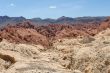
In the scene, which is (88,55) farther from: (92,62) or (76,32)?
(76,32)

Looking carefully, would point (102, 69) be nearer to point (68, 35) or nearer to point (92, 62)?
point (92, 62)

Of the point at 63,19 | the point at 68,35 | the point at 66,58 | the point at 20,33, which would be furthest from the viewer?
the point at 63,19

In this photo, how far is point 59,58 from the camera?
22.5 m

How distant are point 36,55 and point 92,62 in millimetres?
6248

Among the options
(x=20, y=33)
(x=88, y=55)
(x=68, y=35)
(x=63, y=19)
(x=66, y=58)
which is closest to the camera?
(x=88, y=55)

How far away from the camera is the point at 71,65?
20.0m

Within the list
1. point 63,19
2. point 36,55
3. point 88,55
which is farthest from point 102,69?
point 63,19

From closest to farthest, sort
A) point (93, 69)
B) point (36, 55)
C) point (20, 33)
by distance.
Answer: point (93, 69) → point (36, 55) → point (20, 33)

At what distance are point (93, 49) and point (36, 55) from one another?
17.1 ft

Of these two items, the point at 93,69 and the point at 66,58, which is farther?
the point at 66,58

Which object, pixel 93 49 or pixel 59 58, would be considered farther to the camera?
pixel 59 58

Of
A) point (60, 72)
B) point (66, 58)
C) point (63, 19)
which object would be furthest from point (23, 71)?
point (63, 19)

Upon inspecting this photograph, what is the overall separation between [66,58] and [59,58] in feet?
2.86

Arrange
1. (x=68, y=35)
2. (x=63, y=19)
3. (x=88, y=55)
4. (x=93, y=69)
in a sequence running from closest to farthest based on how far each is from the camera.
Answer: (x=93, y=69), (x=88, y=55), (x=68, y=35), (x=63, y=19)
